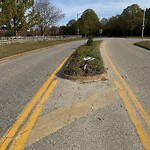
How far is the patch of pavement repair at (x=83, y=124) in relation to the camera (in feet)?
11.9

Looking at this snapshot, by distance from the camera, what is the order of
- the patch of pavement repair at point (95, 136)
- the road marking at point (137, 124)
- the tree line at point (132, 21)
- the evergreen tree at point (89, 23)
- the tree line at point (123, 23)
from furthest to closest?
1. the evergreen tree at point (89, 23)
2. the tree line at point (123, 23)
3. the tree line at point (132, 21)
4. the road marking at point (137, 124)
5. the patch of pavement repair at point (95, 136)

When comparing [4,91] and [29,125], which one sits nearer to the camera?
[29,125]

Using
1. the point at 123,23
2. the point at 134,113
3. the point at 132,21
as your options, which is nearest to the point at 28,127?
the point at 134,113

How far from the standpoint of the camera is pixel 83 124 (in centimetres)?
432

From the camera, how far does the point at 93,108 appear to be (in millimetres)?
5184

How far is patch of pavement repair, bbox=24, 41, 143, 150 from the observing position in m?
3.62

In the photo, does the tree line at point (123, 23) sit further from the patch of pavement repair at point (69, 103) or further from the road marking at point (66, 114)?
the road marking at point (66, 114)

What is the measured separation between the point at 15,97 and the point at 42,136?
8.12 feet

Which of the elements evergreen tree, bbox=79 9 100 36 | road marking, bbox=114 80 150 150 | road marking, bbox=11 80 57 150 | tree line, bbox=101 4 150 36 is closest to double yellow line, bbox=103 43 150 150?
road marking, bbox=114 80 150 150

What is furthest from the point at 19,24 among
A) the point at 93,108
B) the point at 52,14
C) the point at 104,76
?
the point at 93,108

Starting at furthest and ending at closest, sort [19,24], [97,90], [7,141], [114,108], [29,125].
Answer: [19,24], [97,90], [114,108], [29,125], [7,141]

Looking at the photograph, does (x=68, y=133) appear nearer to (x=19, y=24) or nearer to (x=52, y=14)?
(x=19, y=24)

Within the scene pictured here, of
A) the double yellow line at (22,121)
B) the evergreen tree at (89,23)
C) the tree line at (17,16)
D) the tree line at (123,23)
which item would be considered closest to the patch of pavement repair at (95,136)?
the double yellow line at (22,121)

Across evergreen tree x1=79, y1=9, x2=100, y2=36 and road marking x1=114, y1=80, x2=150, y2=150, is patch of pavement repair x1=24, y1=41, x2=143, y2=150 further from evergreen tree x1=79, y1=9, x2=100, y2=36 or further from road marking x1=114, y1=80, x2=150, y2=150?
evergreen tree x1=79, y1=9, x2=100, y2=36
